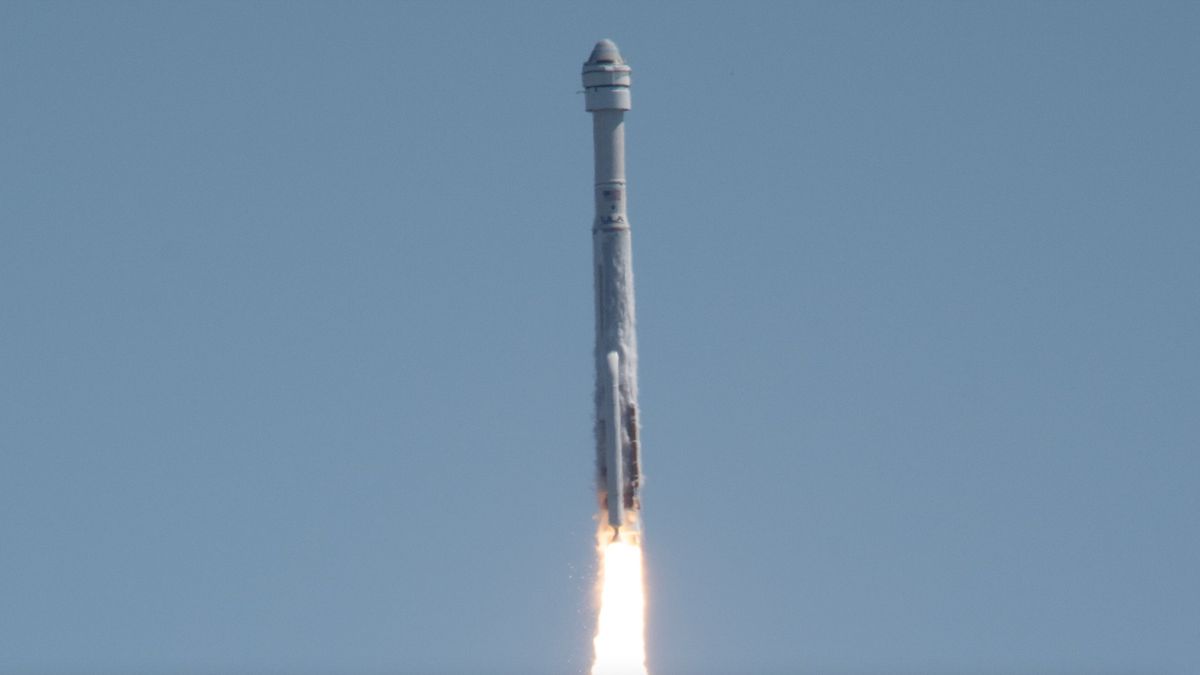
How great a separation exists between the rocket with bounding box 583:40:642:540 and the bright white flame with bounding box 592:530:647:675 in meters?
2.91

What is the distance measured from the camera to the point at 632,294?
69062mm

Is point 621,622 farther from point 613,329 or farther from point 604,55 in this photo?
point 604,55

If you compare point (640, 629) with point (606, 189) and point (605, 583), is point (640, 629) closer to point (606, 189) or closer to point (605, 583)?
point (605, 583)

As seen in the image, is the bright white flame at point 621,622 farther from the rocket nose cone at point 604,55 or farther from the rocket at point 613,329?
the rocket nose cone at point 604,55

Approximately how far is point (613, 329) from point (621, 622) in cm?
880

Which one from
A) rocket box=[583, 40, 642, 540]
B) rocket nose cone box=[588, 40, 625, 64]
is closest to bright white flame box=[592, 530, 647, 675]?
rocket box=[583, 40, 642, 540]

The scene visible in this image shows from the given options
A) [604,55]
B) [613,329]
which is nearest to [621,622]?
[613,329]

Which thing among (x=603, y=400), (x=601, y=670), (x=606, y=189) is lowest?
(x=601, y=670)

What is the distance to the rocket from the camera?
68750 millimetres

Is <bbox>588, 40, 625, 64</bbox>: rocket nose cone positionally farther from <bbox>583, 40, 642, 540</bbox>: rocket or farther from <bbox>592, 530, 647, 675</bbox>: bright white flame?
<bbox>592, 530, 647, 675</bbox>: bright white flame

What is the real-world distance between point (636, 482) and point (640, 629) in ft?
21.3

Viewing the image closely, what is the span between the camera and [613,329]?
68875mm

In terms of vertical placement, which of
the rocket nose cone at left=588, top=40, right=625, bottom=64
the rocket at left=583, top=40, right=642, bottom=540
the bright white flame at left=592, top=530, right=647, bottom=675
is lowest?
the bright white flame at left=592, top=530, right=647, bottom=675

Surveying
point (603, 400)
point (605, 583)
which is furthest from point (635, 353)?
point (605, 583)
